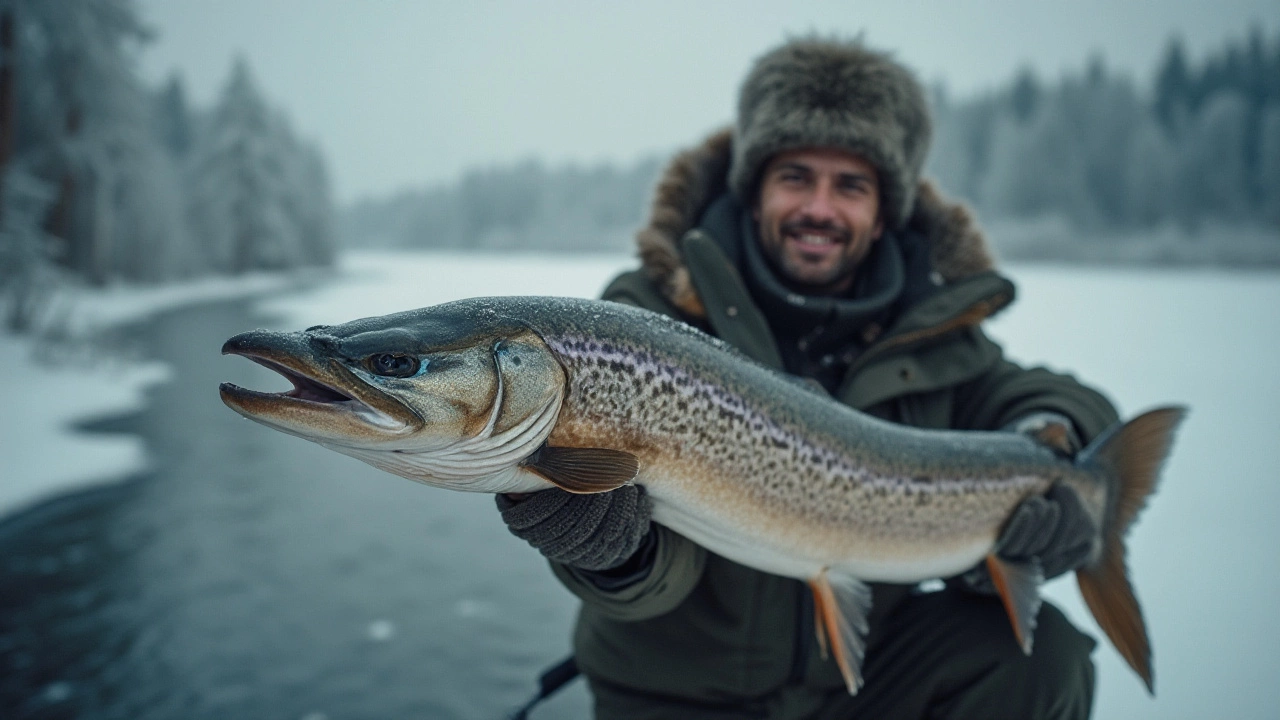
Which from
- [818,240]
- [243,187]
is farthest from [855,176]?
[243,187]

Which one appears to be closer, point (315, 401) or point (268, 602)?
point (315, 401)

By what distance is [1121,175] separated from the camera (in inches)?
1515

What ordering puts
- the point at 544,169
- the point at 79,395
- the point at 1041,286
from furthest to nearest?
the point at 544,169 < the point at 1041,286 < the point at 79,395

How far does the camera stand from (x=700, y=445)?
1.68m

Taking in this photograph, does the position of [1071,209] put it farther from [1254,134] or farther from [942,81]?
[942,81]

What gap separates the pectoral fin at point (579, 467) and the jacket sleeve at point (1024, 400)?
69.8 inches

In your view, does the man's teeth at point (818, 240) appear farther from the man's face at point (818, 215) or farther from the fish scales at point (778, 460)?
the fish scales at point (778, 460)

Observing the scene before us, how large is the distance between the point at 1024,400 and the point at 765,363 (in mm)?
1009

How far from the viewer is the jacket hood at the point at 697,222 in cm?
257

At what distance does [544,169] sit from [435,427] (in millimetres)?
83450

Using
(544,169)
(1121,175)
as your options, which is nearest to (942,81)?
(1121,175)

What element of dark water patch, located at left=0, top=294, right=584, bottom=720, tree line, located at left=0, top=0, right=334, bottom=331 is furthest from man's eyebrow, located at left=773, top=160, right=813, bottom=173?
tree line, located at left=0, top=0, right=334, bottom=331

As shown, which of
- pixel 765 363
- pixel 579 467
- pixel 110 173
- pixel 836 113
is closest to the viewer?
pixel 579 467

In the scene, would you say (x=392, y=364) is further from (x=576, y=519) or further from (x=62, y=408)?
(x=62, y=408)
